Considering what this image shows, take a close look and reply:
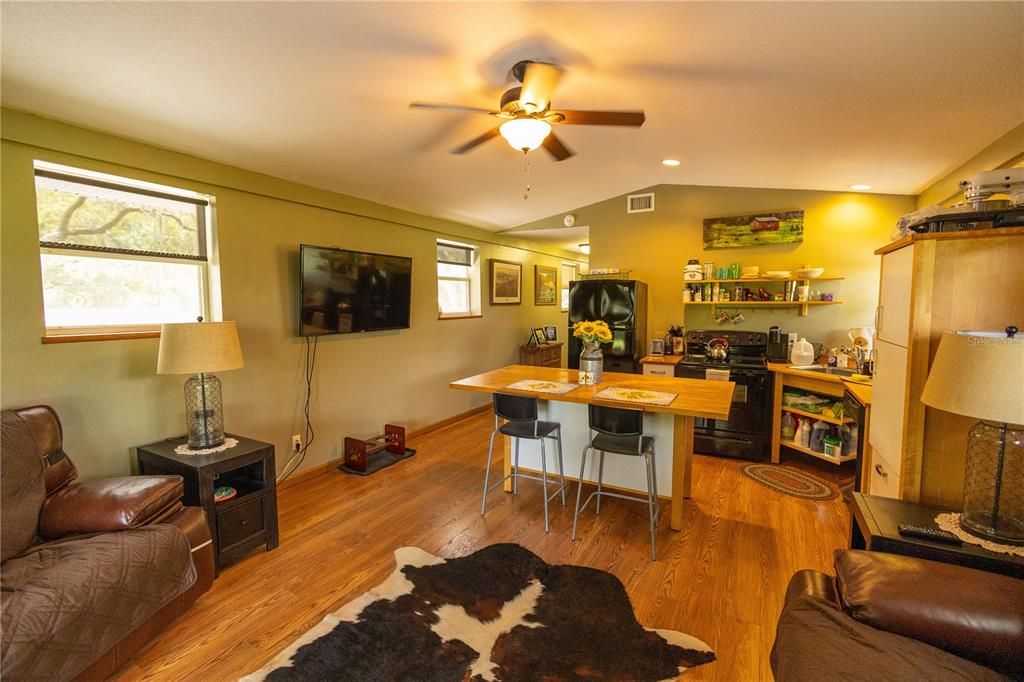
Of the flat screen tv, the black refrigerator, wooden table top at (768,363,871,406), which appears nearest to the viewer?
wooden table top at (768,363,871,406)

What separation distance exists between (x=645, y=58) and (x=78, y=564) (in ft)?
10.3

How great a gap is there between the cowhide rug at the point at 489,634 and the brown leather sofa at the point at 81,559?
0.55 meters

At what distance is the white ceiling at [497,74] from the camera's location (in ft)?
5.31

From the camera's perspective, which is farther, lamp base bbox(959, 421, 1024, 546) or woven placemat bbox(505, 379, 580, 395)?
woven placemat bbox(505, 379, 580, 395)

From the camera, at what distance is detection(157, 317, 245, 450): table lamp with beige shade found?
7.58 feet

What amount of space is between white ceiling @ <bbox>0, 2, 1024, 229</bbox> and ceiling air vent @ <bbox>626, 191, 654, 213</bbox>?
163 cm

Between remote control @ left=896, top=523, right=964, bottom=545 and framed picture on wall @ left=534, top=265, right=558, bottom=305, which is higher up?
framed picture on wall @ left=534, top=265, right=558, bottom=305

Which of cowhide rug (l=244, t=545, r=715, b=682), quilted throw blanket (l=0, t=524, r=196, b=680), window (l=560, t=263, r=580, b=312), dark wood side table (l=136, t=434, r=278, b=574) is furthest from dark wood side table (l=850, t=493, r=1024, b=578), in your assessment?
window (l=560, t=263, r=580, b=312)

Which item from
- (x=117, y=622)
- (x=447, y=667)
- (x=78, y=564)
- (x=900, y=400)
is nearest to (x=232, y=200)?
(x=78, y=564)

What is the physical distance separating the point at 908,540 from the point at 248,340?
3.68 meters

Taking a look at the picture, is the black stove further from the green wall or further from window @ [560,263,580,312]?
window @ [560,263,580,312]

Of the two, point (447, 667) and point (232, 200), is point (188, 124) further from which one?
point (447, 667)

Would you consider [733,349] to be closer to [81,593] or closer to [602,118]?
[602,118]

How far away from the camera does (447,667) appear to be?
172 centimetres
